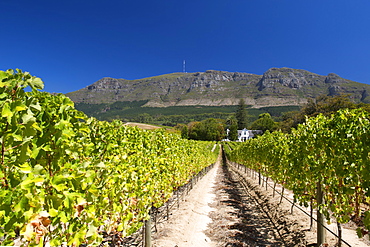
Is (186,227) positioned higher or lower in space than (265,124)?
lower

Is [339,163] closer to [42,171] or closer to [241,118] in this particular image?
[42,171]

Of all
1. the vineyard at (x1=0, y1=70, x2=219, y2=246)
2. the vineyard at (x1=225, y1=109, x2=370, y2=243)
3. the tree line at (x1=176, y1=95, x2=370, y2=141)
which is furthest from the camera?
the tree line at (x1=176, y1=95, x2=370, y2=141)

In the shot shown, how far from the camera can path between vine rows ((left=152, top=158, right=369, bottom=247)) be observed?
→ 560 centimetres

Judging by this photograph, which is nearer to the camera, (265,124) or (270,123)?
(270,123)

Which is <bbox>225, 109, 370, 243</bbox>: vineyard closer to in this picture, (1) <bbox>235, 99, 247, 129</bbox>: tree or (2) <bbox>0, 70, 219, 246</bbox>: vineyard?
(2) <bbox>0, 70, 219, 246</bbox>: vineyard

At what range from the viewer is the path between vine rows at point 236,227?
5.60m

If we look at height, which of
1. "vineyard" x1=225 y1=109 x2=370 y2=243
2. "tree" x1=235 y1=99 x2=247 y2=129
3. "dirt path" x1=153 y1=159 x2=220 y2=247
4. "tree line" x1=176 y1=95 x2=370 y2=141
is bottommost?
"dirt path" x1=153 y1=159 x2=220 y2=247

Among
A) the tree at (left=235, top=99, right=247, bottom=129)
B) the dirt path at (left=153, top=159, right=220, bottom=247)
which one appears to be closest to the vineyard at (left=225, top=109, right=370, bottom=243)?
the dirt path at (left=153, top=159, right=220, bottom=247)

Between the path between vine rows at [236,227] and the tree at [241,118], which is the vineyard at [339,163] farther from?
the tree at [241,118]

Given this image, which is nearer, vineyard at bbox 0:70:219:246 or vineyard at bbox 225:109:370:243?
vineyard at bbox 0:70:219:246

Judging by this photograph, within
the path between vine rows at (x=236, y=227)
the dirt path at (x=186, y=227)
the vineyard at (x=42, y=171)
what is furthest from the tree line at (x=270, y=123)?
the vineyard at (x=42, y=171)

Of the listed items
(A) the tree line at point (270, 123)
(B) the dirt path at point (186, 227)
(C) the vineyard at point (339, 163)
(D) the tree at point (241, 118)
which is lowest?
(B) the dirt path at point (186, 227)

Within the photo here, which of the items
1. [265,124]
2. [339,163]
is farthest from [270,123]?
[339,163]

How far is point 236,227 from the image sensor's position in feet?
22.2
